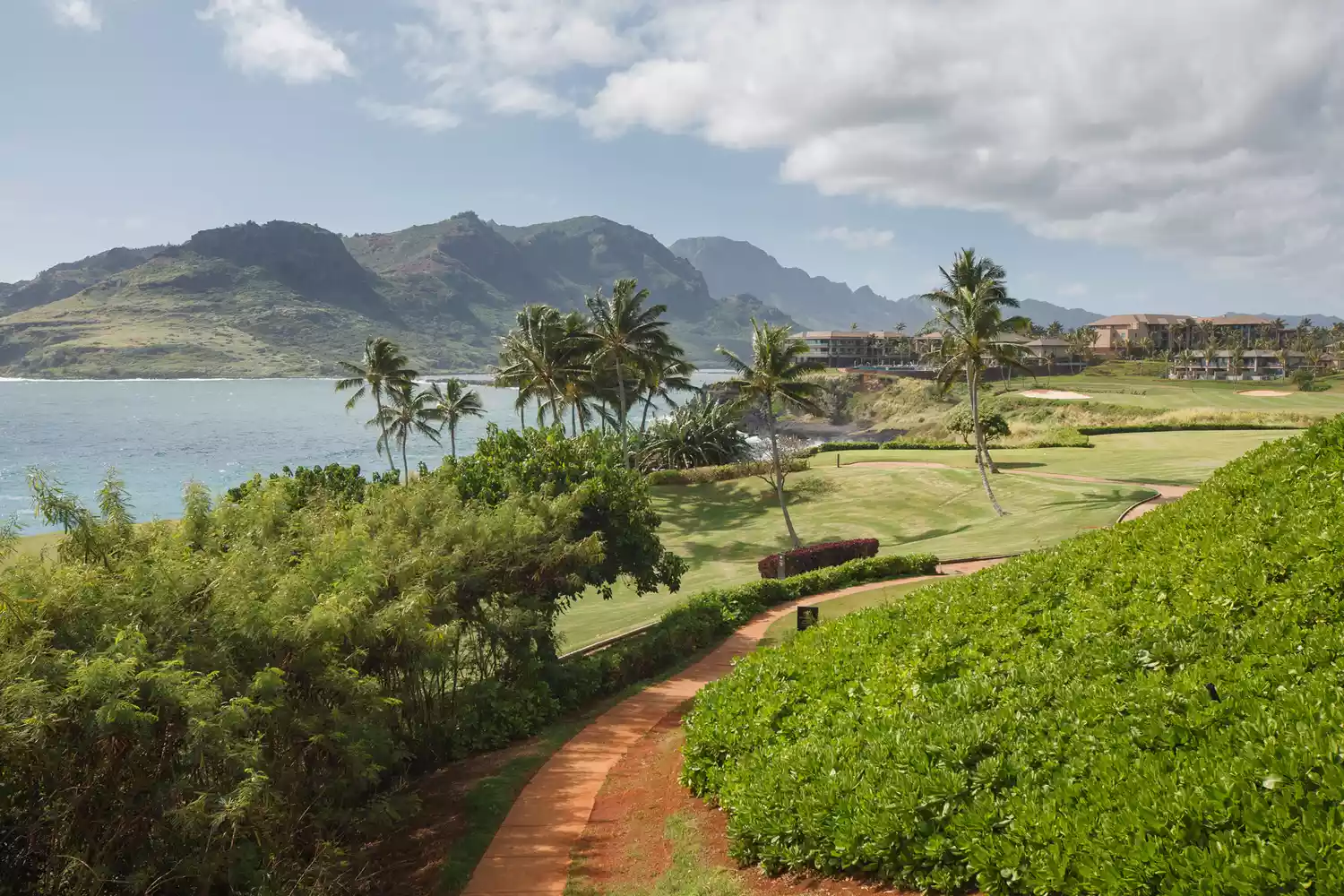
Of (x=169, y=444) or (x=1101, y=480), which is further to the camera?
(x=169, y=444)

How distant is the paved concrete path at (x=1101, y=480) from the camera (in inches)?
1259

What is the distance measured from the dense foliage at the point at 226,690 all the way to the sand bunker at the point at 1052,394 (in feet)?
278

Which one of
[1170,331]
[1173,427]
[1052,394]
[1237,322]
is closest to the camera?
[1173,427]

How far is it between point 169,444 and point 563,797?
14101 centimetres

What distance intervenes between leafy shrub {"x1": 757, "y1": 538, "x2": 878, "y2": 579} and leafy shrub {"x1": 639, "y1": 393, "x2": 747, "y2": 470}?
1044 inches

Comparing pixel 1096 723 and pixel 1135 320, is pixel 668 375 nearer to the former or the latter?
pixel 1096 723

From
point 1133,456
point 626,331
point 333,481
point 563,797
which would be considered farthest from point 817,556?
point 1133,456

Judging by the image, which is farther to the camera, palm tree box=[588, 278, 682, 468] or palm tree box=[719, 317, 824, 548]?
palm tree box=[588, 278, 682, 468]

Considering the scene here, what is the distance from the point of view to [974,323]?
35.8m

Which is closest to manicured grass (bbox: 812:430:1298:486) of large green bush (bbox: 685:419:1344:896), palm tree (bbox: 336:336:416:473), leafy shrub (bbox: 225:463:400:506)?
palm tree (bbox: 336:336:416:473)

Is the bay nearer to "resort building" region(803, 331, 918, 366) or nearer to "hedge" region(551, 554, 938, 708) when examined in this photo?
"hedge" region(551, 554, 938, 708)

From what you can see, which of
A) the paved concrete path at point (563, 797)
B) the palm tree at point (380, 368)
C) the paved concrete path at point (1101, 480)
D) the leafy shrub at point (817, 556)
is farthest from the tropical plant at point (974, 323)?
the palm tree at point (380, 368)

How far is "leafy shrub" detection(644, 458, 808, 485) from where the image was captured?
2063 inches

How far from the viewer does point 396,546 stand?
1467 cm
